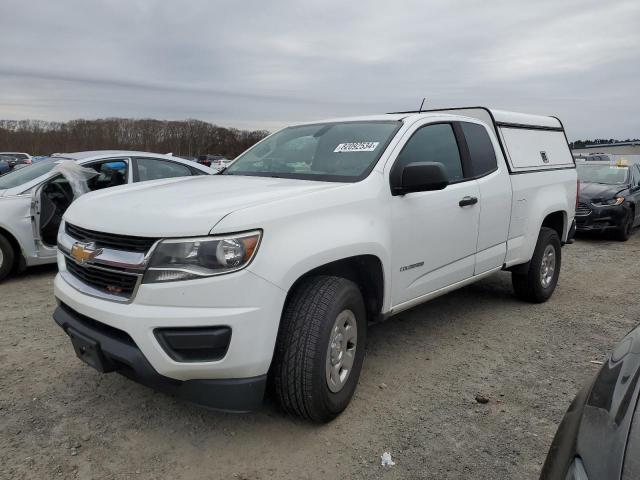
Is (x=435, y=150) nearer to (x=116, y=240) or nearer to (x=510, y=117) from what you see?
(x=510, y=117)

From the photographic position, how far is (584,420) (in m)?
1.50

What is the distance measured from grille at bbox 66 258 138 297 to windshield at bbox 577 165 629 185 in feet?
36.6

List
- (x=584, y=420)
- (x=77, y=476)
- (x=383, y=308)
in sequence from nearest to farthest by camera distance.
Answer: (x=584, y=420), (x=77, y=476), (x=383, y=308)

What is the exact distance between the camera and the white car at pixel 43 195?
5.70 meters

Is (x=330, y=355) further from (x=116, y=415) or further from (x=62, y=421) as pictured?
(x=62, y=421)

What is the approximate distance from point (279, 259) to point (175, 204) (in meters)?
0.62

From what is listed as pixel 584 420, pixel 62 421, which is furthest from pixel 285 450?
pixel 584 420

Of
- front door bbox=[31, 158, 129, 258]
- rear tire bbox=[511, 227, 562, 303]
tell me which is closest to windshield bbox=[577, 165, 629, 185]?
rear tire bbox=[511, 227, 562, 303]

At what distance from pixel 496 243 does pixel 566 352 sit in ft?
3.43

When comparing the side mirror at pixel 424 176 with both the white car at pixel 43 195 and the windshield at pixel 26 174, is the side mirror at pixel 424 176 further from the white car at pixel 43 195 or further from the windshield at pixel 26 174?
the windshield at pixel 26 174

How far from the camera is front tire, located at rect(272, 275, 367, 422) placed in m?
2.55

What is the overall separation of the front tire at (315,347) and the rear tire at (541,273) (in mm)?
2880

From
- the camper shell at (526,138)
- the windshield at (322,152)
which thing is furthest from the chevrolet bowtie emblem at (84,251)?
the camper shell at (526,138)

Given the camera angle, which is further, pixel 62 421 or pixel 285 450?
pixel 62 421
